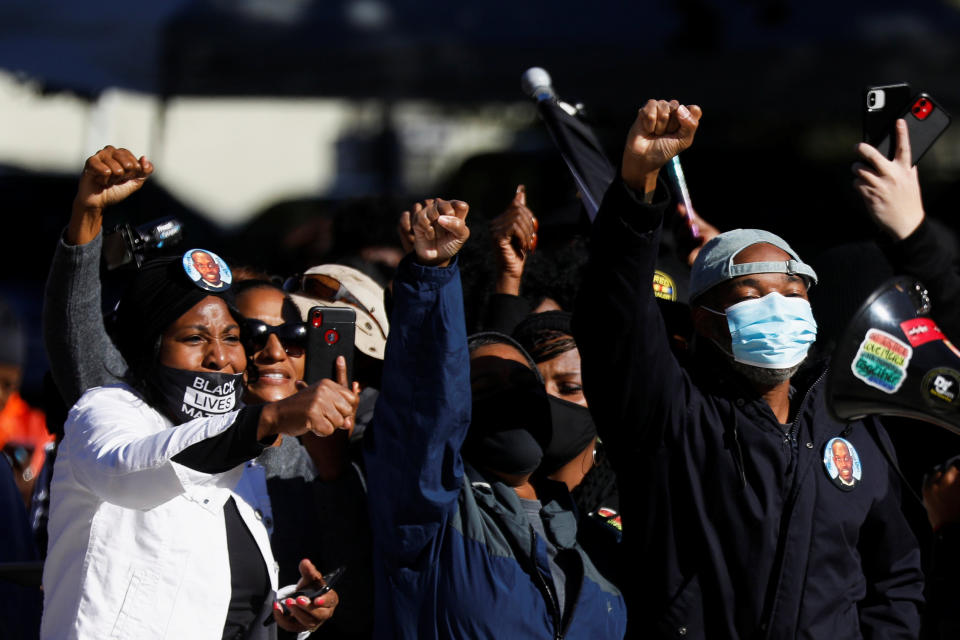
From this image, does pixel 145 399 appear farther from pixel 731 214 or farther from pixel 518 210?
pixel 731 214

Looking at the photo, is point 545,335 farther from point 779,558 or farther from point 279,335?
point 779,558

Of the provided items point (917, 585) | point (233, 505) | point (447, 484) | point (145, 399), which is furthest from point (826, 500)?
point (145, 399)

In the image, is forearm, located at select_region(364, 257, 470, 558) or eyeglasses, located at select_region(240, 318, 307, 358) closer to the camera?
forearm, located at select_region(364, 257, 470, 558)

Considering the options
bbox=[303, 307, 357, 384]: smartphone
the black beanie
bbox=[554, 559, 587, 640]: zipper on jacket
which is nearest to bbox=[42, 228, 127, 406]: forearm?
the black beanie

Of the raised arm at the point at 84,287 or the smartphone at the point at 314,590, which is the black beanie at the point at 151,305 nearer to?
the raised arm at the point at 84,287

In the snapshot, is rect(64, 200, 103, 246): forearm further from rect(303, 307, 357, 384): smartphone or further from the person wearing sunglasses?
rect(303, 307, 357, 384): smartphone

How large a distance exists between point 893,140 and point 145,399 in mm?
1968

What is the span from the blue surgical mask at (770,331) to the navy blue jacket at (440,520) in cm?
64

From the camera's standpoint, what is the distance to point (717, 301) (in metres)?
2.93

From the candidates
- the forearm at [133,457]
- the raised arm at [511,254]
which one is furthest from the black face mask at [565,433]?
the forearm at [133,457]

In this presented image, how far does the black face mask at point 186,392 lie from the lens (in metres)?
2.68

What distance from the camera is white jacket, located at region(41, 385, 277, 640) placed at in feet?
7.82

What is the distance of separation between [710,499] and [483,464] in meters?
0.54

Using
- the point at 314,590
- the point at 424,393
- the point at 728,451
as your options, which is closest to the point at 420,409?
the point at 424,393
